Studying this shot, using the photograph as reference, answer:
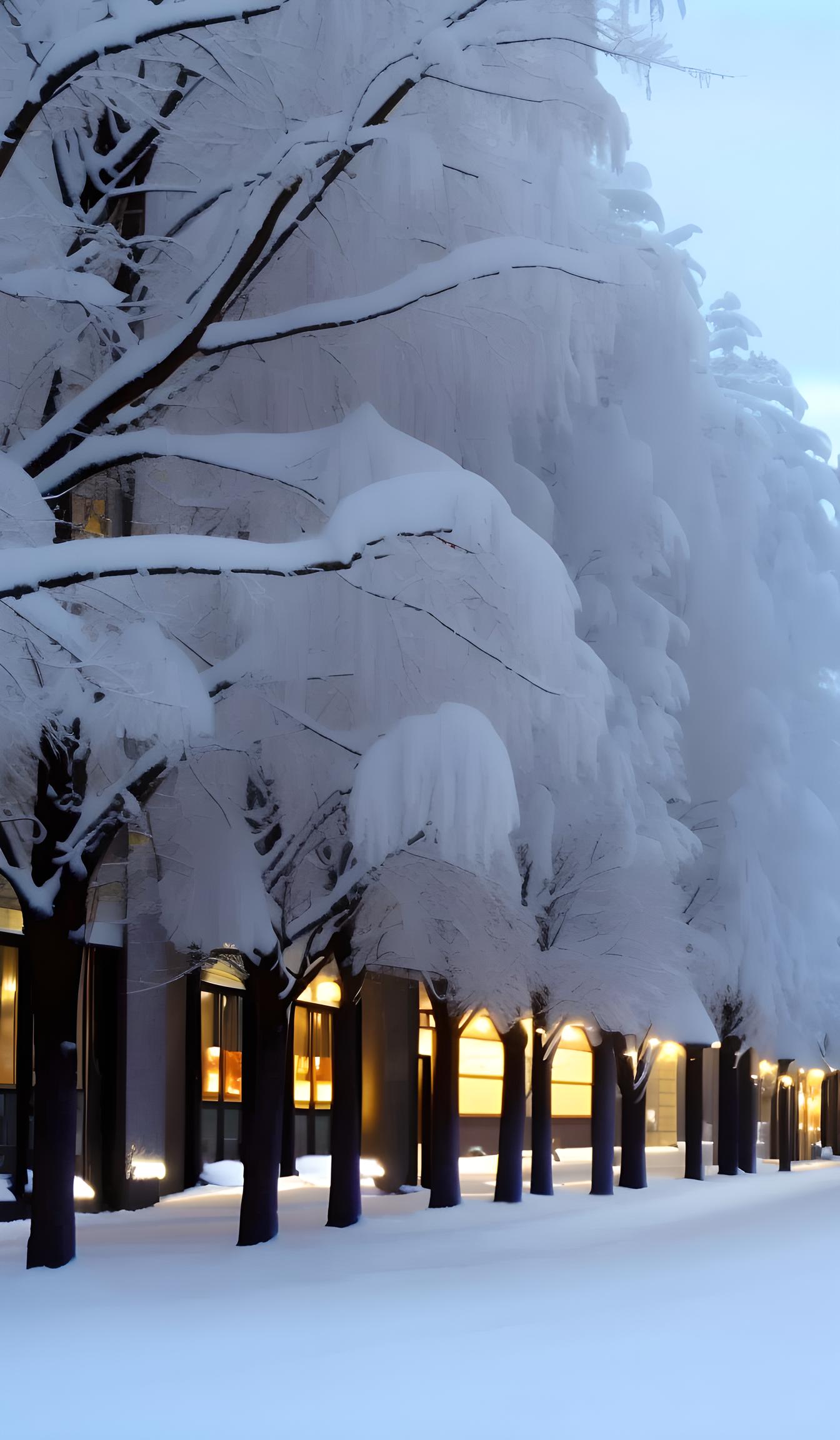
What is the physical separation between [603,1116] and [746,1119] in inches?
551

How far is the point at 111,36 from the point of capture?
8.12 m

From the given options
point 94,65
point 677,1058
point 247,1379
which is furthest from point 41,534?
point 677,1058

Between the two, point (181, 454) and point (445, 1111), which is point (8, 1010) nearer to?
point (445, 1111)

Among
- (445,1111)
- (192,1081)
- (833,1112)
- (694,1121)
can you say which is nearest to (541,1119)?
(445,1111)

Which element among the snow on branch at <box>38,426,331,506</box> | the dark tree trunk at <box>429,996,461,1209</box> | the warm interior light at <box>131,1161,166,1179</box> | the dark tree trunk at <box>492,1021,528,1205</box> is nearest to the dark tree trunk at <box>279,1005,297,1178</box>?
the warm interior light at <box>131,1161,166,1179</box>

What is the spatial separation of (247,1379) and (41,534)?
4.49 meters

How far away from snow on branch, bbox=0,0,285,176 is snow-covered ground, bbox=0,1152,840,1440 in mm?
6182

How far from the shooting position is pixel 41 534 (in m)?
9.12

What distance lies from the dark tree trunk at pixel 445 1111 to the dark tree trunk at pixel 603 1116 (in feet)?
16.9

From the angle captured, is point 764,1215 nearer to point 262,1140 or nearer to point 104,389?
point 262,1140

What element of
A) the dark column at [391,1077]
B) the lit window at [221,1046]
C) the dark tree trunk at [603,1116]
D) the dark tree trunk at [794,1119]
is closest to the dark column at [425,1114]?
the dark column at [391,1077]

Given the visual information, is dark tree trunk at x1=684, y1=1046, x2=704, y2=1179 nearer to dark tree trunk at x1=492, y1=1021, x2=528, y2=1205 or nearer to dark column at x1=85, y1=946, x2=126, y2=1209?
dark tree trunk at x1=492, y1=1021, x2=528, y2=1205

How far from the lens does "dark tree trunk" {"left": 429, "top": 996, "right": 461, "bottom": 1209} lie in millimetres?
21781

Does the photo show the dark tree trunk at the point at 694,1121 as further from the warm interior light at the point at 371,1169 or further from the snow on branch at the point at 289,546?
the snow on branch at the point at 289,546
